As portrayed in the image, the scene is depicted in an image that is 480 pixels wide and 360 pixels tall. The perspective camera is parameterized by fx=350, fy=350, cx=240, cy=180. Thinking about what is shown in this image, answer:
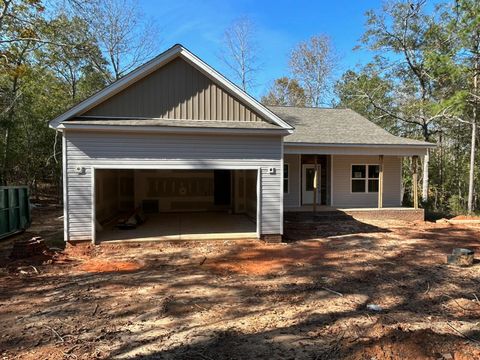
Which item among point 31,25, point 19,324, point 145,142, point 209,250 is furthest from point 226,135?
point 31,25

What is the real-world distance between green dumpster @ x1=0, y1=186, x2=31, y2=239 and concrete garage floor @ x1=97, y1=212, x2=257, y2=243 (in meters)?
2.70

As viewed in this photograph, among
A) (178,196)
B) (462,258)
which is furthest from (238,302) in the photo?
(178,196)

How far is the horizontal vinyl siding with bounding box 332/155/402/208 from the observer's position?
16.7 meters

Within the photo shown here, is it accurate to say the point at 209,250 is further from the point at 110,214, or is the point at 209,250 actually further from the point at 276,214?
the point at 110,214

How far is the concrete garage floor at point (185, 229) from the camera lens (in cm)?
1061

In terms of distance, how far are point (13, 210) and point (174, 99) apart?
6513 mm

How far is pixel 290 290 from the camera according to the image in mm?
6293

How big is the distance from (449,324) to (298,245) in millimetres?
5697

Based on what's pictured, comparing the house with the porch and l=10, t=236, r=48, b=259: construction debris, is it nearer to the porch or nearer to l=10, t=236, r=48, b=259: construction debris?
l=10, t=236, r=48, b=259: construction debris

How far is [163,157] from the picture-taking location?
969cm

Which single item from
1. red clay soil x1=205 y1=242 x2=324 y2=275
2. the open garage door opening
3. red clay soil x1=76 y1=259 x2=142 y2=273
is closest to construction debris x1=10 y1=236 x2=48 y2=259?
red clay soil x1=76 y1=259 x2=142 y2=273

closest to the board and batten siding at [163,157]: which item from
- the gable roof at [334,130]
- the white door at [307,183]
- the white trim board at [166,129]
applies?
the white trim board at [166,129]

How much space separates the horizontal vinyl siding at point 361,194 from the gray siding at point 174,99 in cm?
809

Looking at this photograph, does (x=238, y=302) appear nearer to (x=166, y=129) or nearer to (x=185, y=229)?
(x=166, y=129)
